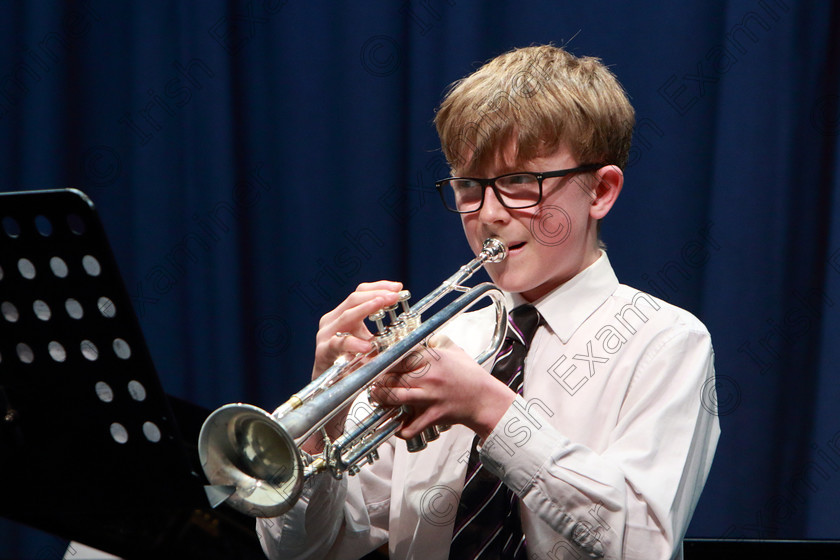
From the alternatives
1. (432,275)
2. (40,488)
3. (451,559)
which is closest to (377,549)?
(451,559)

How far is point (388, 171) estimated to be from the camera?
203cm

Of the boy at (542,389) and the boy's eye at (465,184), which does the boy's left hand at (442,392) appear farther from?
the boy's eye at (465,184)

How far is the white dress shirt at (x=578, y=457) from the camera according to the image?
1001 mm

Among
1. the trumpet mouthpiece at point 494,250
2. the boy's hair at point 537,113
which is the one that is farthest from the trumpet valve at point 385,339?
the boy's hair at point 537,113

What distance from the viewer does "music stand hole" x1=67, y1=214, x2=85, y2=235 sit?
2.60 ft

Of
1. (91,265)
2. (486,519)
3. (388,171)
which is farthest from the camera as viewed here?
(388,171)

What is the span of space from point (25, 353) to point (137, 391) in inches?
7.4

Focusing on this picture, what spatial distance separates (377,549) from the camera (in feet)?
4.56

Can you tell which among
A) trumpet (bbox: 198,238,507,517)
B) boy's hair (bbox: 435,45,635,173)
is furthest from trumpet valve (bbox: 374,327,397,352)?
boy's hair (bbox: 435,45,635,173)

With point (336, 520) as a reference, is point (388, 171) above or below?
above

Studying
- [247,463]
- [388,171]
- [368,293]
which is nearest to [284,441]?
[247,463]

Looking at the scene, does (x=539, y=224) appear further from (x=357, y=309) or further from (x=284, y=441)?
(x=284, y=441)

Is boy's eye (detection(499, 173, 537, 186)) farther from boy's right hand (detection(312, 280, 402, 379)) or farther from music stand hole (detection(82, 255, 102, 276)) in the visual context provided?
music stand hole (detection(82, 255, 102, 276))

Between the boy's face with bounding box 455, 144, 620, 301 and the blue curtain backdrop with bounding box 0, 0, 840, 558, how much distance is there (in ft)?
2.34
